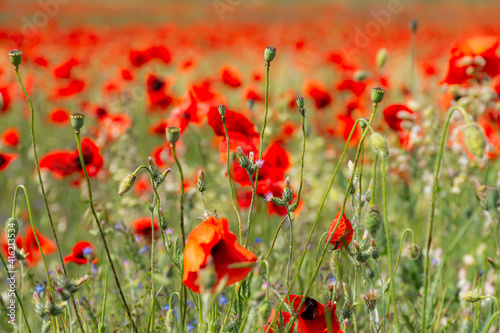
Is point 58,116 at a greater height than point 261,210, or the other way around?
point 58,116

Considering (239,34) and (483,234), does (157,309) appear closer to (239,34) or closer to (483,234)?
(483,234)

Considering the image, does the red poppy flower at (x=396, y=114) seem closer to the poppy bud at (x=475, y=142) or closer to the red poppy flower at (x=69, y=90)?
the poppy bud at (x=475, y=142)

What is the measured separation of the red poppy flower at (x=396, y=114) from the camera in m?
1.90

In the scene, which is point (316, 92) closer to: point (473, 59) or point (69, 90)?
point (473, 59)

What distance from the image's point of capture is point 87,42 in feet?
16.6

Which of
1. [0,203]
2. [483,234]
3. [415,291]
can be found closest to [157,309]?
[415,291]

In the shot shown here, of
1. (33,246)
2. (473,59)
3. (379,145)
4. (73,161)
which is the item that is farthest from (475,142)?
(33,246)

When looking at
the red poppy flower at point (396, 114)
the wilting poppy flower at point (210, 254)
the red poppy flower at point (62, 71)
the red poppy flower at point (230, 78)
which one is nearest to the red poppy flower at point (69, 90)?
the red poppy flower at point (62, 71)

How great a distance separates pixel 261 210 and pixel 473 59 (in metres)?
1.07

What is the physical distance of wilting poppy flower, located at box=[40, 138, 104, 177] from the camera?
1.80 metres

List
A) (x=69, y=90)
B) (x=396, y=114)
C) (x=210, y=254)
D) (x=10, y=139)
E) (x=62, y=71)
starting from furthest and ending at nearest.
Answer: (x=62, y=71) → (x=69, y=90) → (x=10, y=139) → (x=396, y=114) → (x=210, y=254)

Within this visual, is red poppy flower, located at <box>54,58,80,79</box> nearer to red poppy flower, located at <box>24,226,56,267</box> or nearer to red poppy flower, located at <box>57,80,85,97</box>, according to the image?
red poppy flower, located at <box>57,80,85,97</box>

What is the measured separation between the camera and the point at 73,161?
184 cm

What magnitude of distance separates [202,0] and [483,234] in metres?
20.0
